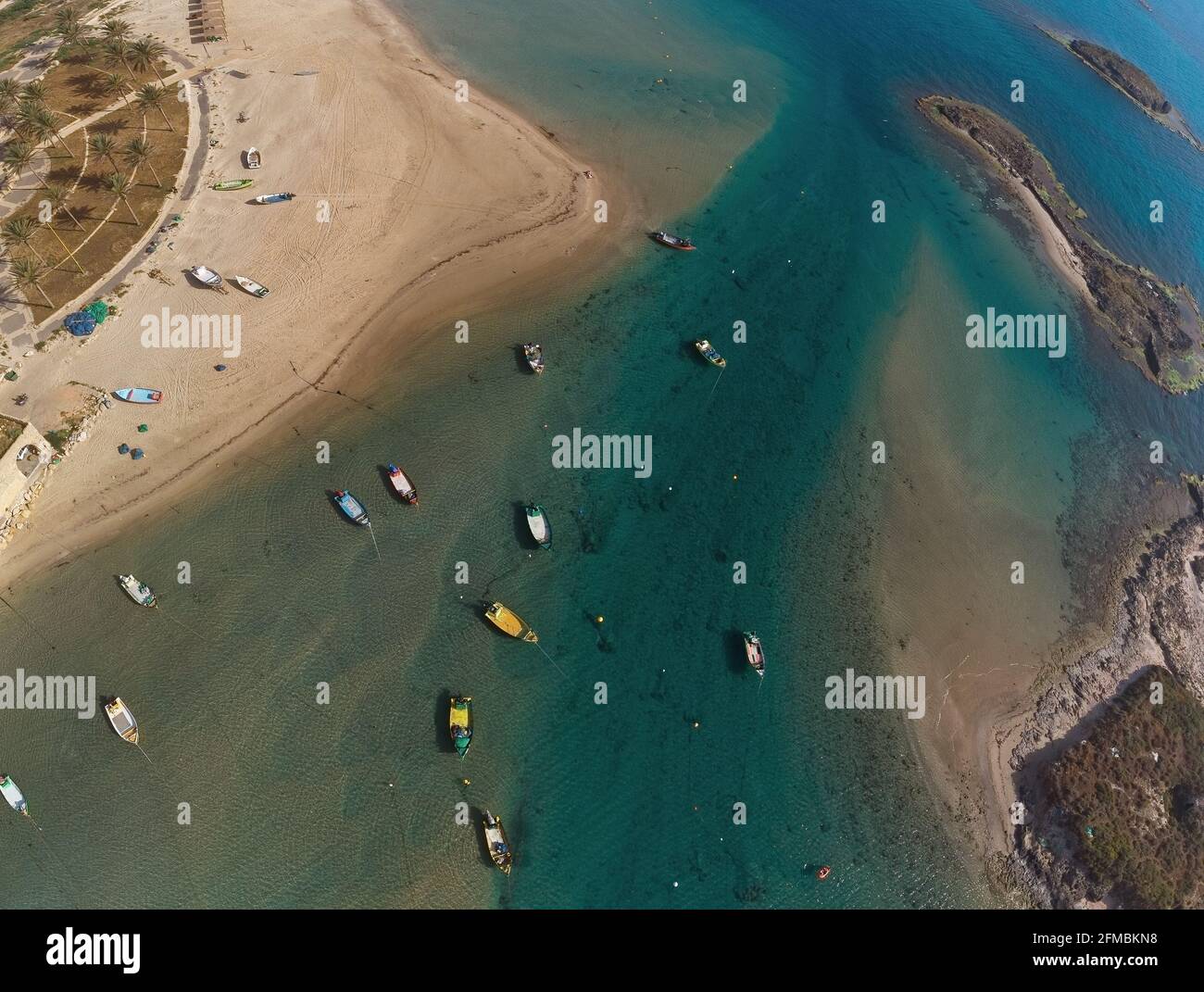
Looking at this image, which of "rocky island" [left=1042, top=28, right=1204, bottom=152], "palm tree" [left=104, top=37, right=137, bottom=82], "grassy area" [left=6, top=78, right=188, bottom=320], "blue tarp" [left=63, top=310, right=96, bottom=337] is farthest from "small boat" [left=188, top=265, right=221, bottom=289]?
"rocky island" [left=1042, top=28, right=1204, bottom=152]

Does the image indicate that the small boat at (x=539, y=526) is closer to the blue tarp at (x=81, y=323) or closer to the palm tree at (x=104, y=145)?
the blue tarp at (x=81, y=323)

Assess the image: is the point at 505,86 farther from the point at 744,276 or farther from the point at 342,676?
the point at 342,676

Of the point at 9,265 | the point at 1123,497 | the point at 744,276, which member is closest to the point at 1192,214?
the point at 1123,497

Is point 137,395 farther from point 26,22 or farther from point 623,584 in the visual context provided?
point 26,22

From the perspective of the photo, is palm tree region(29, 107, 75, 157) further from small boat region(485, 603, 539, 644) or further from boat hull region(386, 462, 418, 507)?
small boat region(485, 603, 539, 644)

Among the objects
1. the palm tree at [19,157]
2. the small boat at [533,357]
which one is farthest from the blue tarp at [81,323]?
the small boat at [533,357]
